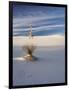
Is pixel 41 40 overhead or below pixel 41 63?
overhead

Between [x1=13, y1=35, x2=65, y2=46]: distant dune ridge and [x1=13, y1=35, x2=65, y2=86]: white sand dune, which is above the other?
[x1=13, y1=35, x2=65, y2=46]: distant dune ridge

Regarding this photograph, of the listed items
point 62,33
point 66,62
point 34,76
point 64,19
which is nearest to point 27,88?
point 34,76

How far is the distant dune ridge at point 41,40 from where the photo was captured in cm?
273

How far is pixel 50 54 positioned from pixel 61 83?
17.0 inches

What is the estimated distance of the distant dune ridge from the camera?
273 cm

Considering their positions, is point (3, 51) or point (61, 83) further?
point (61, 83)

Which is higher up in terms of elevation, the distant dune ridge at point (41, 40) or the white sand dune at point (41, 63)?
the distant dune ridge at point (41, 40)

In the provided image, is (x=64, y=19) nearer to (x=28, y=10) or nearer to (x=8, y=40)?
(x=28, y=10)

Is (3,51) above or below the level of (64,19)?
below

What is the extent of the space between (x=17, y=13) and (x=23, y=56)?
57 centimetres

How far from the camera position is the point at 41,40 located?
282 centimetres

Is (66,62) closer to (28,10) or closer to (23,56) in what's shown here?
(23,56)

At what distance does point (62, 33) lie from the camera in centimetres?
290

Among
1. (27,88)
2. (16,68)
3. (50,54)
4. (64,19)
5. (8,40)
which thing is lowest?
(27,88)
